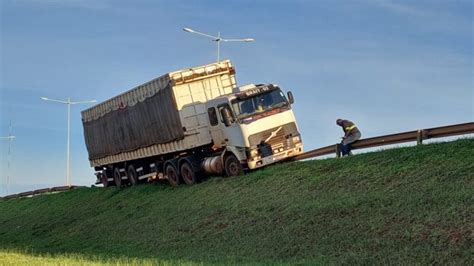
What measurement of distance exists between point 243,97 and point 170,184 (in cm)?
591

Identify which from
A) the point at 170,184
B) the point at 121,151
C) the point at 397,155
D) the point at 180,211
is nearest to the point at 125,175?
the point at 121,151

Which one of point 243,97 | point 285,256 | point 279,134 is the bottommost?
point 285,256

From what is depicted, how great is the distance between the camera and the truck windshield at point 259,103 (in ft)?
67.9

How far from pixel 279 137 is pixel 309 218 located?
7.83m

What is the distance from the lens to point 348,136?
19.6m

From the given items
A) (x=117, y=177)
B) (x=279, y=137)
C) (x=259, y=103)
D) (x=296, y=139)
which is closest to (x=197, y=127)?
(x=259, y=103)

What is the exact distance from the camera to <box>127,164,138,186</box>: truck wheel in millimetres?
28203

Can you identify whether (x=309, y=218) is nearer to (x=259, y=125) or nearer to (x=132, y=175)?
(x=259, y=125)

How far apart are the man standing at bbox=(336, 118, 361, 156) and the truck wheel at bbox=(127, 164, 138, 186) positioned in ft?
38.3

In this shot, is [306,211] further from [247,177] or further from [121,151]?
[121,151]

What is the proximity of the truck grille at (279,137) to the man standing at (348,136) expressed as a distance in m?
1.92

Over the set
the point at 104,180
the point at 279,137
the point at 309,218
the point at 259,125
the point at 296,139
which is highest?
the point at 259,125

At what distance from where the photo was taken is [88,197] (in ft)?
98.6

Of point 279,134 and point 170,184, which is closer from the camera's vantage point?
point 279,134
